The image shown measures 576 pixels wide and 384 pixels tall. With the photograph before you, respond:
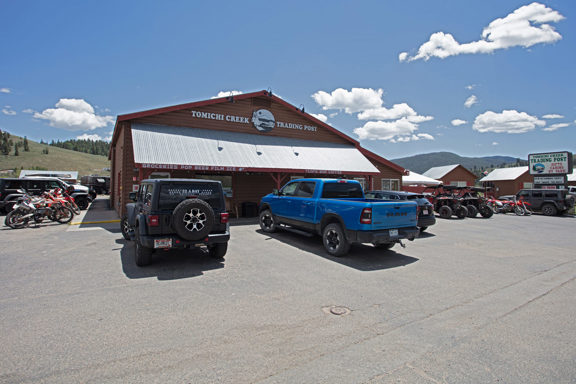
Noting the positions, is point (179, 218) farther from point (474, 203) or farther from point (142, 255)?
point (474, 203)

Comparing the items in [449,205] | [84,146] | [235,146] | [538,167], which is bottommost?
[449,205]

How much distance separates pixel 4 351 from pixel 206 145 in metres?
12.2

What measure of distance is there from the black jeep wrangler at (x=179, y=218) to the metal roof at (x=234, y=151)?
6.20 meters

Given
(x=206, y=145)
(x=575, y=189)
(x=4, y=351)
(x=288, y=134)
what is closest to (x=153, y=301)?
A: (x=4, y=351)

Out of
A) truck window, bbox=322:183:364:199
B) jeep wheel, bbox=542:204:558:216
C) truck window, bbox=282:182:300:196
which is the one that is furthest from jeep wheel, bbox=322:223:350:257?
jeep wheel, bbox=542:204:558:216

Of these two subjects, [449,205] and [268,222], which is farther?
[449,205]

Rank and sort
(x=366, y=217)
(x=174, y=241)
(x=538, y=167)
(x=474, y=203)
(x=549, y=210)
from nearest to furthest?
(x=174, y=241)
(x=366, y=217)
(x=474, y=203)
(x=549, y=210)
(x=538, y=167)

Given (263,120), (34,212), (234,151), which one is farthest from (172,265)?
(263,120)

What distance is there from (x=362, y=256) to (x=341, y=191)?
6.88ft

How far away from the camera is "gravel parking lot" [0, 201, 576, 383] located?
2738mm

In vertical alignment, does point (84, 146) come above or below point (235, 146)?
above

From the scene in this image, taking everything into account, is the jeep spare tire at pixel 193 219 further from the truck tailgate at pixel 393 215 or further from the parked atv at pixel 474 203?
the parked atv at pixel 474 203

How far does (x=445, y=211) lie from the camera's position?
1552 centimetres

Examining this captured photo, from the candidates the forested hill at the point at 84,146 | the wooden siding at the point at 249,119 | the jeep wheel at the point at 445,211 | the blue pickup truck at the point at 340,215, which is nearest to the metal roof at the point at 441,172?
the wooden siding at the point at 249,119
